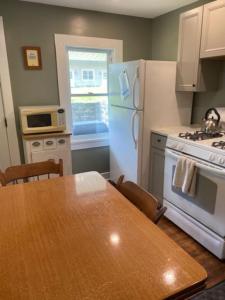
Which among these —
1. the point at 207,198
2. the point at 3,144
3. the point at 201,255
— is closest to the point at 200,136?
the point at 207,198

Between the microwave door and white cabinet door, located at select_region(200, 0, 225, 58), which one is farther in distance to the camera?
the microwave door

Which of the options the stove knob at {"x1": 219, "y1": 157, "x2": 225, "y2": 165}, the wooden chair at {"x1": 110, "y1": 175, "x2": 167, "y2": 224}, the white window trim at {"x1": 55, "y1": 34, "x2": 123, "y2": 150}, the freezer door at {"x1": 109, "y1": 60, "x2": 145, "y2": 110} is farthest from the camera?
the white window trim at {"x1": 55, "y1": 34, "x2": 123, "y2": 150}

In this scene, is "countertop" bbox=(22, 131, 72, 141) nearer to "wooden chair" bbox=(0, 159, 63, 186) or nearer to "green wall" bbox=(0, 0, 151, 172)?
"green wall" bbox=(0, 0, 151, 172)

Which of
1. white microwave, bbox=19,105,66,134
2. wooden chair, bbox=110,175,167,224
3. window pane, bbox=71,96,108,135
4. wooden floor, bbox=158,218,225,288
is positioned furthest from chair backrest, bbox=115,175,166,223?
window pane, bbox=71,96,108,135

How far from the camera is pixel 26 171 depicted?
1630 millimetres

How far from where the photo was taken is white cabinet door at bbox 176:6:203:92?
2.25m

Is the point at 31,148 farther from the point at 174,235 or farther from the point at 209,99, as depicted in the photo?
the point at 209,99

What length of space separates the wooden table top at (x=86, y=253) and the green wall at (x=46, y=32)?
6.18 ft

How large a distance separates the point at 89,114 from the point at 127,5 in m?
1.43

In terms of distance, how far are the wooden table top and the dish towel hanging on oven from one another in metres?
0.94

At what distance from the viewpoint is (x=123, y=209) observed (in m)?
1.16

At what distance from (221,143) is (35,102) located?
2.18 meters

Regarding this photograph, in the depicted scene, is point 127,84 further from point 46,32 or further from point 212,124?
point 46,32

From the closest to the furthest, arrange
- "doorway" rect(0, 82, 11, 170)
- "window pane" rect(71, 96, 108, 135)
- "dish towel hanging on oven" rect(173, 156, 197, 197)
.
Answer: "dish towel hanging on oven" rect(173, 156, 197, 197), "doorway" rect(0, 82, 11, 170), "window pane" rect(71, 96, 108, 135)
